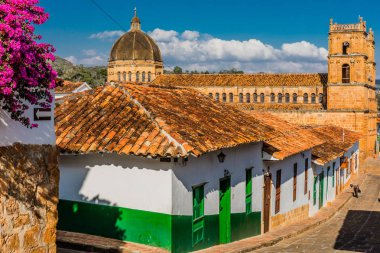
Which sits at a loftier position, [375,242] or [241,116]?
[241,116]

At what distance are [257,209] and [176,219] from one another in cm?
484

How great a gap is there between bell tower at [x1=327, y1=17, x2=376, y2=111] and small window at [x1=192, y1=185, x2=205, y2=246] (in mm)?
43464

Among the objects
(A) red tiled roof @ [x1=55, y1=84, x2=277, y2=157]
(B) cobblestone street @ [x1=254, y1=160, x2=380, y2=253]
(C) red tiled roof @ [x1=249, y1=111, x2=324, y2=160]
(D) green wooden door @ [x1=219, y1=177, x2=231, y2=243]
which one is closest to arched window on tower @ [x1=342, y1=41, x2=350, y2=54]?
(B) cobblestone street @ [x1=254, y1=160, x2=380, y2=253]

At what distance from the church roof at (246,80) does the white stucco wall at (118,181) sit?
4894cm

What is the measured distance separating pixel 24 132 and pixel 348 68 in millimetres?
49180

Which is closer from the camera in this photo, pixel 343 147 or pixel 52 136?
pixel 52 136

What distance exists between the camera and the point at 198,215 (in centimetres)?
995

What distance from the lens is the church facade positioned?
4988 centimetres

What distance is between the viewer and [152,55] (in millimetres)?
67188

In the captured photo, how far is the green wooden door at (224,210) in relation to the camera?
11.1m

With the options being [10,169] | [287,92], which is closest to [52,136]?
[10,169]

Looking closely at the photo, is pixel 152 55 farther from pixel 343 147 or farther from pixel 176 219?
pixel 176 219

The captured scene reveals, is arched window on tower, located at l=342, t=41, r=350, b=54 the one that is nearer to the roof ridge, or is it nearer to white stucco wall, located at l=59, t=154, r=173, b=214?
the roof ridge

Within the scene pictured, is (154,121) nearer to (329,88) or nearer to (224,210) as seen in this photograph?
(224,210)
